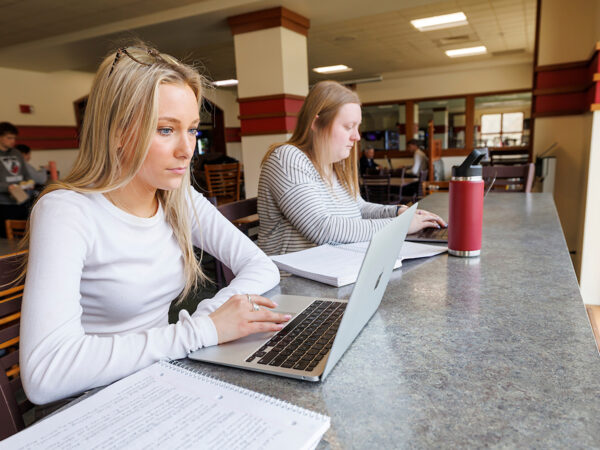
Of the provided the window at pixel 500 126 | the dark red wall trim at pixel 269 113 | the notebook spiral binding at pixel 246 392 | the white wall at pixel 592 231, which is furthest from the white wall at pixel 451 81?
the notebook spiral binding at pixel 246 392

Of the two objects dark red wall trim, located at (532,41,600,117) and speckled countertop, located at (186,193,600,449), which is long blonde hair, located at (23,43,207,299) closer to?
speckled countertop, located at (186,193,600,449)

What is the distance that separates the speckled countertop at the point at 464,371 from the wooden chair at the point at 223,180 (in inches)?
176

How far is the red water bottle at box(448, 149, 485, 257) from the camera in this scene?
3.41 feet

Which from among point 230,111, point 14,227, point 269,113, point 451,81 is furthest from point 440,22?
point 230,111

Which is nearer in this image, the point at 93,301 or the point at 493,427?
the point at 493,427

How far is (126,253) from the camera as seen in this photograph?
90 cm

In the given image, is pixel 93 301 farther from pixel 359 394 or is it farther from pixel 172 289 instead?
pixel 359 394

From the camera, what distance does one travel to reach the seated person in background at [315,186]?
1401 mm

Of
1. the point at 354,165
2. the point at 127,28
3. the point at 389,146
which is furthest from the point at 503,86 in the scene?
the point at 354,165

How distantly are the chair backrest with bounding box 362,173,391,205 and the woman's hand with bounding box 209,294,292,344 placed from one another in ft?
15.9

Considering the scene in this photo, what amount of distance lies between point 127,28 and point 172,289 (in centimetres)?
508

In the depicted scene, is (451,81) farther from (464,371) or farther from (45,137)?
(464,371)

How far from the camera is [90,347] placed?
62 cm

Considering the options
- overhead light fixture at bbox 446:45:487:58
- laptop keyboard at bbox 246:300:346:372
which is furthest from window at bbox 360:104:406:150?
laptop keyboard at bbox 246:300:346:372
